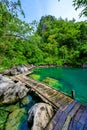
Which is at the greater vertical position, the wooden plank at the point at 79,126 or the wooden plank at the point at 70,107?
the wooden plank at the point at 70,107

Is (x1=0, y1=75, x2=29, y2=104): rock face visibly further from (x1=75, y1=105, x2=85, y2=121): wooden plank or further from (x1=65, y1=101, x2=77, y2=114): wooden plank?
(x1=75, y1=105, x2=85, y2=121): wooden plank

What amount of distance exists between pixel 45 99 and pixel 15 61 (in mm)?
4473

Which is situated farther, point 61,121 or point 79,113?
point 79,113

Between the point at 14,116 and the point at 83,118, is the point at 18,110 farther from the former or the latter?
the point at 83,118

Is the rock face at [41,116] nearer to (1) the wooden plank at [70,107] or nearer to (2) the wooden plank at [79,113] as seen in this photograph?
(1) the wooden plank at [70,107]

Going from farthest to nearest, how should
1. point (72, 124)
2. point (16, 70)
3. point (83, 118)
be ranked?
point (16, 70)
point (83, 118)
point (72, 124)

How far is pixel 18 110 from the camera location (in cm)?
1080

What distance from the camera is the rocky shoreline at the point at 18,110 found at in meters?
7.71

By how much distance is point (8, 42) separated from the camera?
692 centimetres

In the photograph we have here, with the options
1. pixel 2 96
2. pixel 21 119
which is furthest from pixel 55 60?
pixel 21 119

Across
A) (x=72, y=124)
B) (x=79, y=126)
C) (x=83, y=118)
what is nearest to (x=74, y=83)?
(x=83, y=118)

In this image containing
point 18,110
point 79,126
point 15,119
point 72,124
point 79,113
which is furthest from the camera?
point 18,110

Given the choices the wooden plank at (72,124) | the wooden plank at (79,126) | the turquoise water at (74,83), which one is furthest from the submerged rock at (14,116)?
the turquoise water at (74,83)

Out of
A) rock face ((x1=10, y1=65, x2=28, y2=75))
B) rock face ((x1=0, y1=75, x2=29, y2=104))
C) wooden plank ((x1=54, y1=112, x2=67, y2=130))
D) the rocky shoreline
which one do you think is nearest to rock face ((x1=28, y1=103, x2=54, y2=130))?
the rocky shoreline
